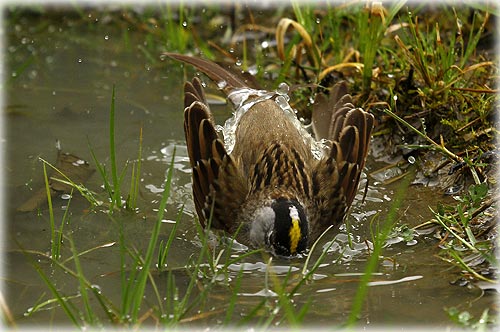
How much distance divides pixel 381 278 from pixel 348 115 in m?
1.63

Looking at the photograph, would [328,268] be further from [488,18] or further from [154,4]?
[154,4]

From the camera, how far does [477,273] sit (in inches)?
204

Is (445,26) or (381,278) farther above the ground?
(445,26)

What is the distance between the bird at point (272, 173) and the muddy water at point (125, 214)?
222mm

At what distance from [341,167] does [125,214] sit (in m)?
1.62

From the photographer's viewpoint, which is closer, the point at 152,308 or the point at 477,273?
the point at 152,308

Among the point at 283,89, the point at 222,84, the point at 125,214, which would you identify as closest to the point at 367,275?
the point at 125,214

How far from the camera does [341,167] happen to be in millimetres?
6285

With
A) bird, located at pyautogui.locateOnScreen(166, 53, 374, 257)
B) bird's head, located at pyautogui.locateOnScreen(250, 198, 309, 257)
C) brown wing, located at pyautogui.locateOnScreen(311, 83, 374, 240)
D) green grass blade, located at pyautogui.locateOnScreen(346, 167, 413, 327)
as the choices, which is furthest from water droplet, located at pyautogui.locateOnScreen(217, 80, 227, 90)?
green grass blade, located at pyautogui.locateOnScreen(346, 167, 413, 327)

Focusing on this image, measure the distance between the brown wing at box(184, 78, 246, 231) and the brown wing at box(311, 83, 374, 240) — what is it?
1.92 feet

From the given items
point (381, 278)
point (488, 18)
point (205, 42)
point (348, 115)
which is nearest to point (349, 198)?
point (348, 115)

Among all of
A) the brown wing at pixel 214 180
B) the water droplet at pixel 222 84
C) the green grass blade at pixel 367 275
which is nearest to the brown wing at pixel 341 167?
the brown wing at pixel 214 180

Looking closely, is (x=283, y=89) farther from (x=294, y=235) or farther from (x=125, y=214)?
(x=294, y=235)

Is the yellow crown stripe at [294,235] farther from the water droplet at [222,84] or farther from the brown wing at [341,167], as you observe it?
the water droplet at [222,84]
